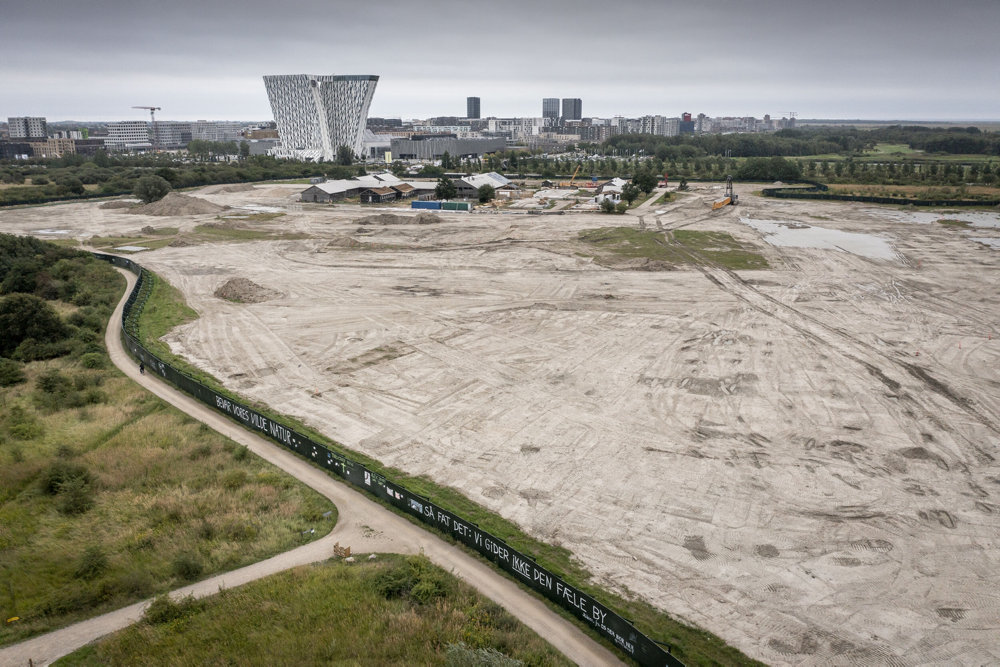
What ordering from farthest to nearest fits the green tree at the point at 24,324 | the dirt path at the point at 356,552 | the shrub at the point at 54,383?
the green tree at the point at 24,324 → the shrub at the point at 54,383 → the dirt path at the point at 356,552

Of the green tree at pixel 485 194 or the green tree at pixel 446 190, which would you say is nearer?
the green tree at pixel 485 194

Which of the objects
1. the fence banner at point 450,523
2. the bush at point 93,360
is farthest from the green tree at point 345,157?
the fence banner at point 450,523

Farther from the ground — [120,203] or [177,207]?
[120,203]

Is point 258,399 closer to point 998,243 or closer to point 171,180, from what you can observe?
point 998,243

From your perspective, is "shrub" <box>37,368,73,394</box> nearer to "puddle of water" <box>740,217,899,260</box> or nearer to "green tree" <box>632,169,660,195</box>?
"puddle of water" <box>740,217,899,260</box>

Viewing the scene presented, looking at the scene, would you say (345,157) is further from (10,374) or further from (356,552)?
(356,552)

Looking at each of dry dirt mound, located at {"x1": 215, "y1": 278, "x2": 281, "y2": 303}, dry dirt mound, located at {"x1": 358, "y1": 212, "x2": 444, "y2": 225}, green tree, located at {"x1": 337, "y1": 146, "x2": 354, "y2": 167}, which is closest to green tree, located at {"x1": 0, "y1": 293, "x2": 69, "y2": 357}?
dry dirt mound, located at {"x1": 215, "y1": 278, "x2": 281, "y2": 303}

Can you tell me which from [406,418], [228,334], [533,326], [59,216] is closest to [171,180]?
[59,216]

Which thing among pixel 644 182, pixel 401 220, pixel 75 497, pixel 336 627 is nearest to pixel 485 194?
pixel 401 220

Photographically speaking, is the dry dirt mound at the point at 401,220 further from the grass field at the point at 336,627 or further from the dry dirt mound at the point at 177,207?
the grass field at the point at 336,627
